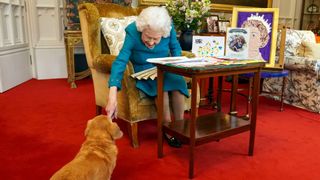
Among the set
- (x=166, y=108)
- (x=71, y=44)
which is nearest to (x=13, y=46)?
(x=71, y=44)

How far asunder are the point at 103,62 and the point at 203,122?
841 mm

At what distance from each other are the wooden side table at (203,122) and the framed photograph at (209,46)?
1.62 ft

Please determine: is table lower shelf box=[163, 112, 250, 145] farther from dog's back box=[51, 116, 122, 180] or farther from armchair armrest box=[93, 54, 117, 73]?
Answer: armchair armrest box=[93, 54, 117, 73]

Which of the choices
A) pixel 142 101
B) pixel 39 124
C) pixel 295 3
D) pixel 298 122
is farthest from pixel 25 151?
pixel 295 3

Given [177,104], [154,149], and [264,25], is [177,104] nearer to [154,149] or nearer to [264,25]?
[154,149]

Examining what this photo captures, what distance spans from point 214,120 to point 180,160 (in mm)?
353

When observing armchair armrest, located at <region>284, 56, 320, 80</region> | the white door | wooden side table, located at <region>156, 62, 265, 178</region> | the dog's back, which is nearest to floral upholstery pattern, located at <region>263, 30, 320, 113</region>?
armchair armrest, located at <region>284, 56, 320, 80</region>

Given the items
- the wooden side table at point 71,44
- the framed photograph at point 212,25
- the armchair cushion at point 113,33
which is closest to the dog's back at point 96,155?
the armchair cushion at point 113,33

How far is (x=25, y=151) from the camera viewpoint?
2143mm

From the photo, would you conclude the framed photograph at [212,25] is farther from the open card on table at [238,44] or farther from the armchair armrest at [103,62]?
the armchair armrest at [103,62]

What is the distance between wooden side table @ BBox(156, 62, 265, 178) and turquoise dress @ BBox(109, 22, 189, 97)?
0.20 metres

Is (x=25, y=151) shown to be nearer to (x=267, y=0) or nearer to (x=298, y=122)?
(x=298, y=122)

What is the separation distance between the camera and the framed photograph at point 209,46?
7.93 feet

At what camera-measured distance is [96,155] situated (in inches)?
56.9
